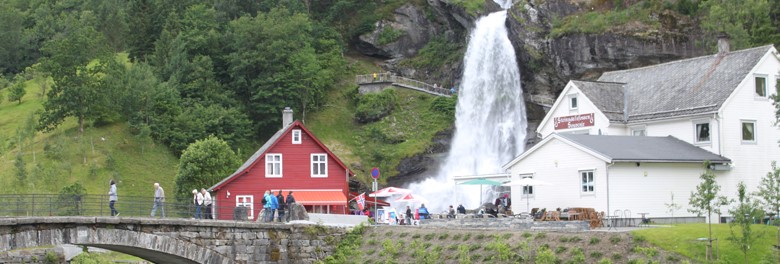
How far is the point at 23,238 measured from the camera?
102 feet

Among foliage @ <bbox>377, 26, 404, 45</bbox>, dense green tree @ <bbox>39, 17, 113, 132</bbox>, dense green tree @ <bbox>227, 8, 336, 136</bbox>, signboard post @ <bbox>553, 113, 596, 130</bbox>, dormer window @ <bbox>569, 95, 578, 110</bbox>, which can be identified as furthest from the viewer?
foliage @ <bbox>377, 26, 404, 45</bbox>

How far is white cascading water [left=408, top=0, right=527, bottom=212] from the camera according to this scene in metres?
71.9

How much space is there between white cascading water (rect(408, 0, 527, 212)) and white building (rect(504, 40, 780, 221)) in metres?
20.2

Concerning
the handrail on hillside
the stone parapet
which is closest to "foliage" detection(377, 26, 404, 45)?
the handrail on hillside

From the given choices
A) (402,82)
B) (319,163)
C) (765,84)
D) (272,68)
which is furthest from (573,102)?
(272,68)

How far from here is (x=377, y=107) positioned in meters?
79.8

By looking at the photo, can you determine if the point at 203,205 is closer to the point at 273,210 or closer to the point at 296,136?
the point at 273,210

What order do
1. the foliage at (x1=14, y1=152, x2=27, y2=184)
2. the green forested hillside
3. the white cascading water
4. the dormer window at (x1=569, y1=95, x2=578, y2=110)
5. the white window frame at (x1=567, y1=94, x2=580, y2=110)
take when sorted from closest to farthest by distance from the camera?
the white window frame at (x1=567, y1=94, x2=580, y2=110) < the dormer window at (x1=569, y1=95, x2=578, y2=110) < the foliage at (x1=14, y1=152, x2=27, y2=184) < the green forested hillside < the white cascading water

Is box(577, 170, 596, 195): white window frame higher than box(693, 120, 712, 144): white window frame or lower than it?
lower

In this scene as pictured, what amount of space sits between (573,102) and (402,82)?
3268 centimetres

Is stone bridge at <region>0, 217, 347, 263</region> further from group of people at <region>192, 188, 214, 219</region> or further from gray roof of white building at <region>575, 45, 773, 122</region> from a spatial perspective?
gray roof of white building at <region>575, 45, 773, 122</region>

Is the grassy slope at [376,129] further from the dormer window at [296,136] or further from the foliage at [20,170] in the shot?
the foliage at [20,170]

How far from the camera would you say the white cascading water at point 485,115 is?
2832 inches

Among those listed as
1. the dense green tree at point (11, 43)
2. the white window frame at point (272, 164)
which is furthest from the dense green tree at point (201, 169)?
the dense green tree at point (11, 43)
